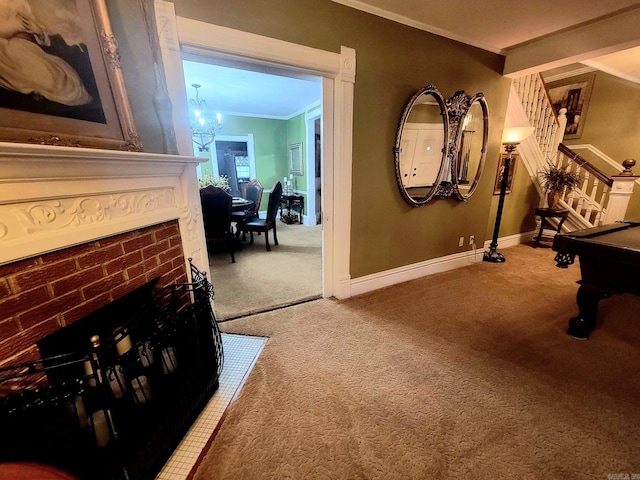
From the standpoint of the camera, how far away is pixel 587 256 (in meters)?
1.72

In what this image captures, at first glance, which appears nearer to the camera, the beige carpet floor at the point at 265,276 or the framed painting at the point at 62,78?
the framed painting at the point at 62,78

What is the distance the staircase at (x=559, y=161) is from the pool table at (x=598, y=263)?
2189 millimetres

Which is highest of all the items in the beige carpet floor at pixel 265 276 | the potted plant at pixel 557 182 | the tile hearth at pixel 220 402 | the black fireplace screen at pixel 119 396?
the potted plant at pixel 557 182

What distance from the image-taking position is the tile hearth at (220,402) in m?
1.13

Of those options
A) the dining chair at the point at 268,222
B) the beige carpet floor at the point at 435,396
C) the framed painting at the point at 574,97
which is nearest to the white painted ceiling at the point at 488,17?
the framed painting at the point at 574,97

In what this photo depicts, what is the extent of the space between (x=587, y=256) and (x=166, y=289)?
2730mm

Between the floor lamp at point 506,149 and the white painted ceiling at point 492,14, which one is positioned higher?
the white painted ceiling at point 492,14

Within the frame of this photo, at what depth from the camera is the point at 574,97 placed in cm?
471

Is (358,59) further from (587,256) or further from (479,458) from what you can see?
(479,458)

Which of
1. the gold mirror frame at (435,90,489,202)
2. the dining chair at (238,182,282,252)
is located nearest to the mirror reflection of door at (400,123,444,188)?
the gold mirror frame at (435,90,489,202)

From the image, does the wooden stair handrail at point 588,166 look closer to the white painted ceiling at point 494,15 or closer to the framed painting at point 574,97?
the framed painting at point 574,97

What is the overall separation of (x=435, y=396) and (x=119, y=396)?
1.60 meters

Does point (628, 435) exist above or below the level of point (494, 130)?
below

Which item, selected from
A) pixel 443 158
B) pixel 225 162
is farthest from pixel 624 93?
pixel 225 162
